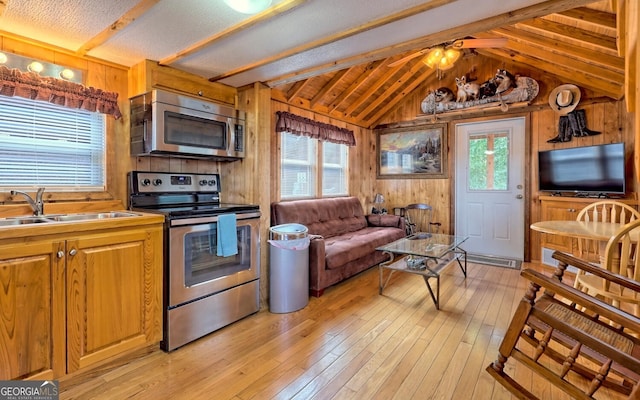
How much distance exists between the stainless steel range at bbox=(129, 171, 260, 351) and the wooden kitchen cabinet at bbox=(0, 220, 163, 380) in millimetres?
99

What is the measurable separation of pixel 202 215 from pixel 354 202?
10.5 feet

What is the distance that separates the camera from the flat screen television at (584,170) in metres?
3.60

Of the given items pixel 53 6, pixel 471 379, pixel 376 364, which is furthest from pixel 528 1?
pixel 53 6

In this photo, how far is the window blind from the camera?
6.70ft

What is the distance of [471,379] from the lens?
6.14 ft

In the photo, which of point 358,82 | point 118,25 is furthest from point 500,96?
point 118,25

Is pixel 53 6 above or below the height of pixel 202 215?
above

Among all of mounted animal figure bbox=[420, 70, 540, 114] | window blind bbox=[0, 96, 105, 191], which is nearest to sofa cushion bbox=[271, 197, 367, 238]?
window blind bbox=[0, 96, 105, 191]

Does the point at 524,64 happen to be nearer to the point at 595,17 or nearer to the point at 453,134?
the point at 453,134

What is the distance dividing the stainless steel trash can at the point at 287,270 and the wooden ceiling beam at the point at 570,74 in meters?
3.62

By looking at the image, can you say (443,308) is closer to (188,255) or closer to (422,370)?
(422,370)

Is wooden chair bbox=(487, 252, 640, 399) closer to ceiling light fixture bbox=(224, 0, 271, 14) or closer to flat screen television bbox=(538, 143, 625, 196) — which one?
ceiling light fixture bbox=(224, 0, 271, 14)

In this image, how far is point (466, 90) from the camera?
4824mm

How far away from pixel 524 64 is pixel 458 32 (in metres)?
3.24
